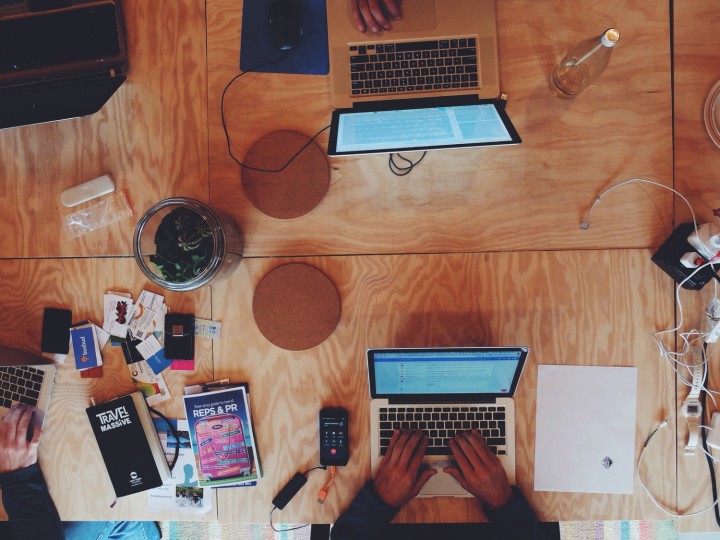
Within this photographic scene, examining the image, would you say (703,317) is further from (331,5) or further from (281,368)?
(331,5)

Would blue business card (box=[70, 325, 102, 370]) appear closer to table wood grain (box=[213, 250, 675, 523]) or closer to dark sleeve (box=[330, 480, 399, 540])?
table wood grain (box=[213, 250, 675, 523])

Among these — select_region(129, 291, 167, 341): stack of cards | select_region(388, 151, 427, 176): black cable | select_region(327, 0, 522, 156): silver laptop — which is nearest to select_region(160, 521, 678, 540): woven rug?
select_region(129, 291, 167, 341): stack of cards

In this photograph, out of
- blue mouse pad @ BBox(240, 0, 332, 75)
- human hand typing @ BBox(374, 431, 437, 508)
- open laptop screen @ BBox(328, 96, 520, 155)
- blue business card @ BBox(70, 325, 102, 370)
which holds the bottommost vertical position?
human hand typing @ BBox(374, 431, 437, 508)

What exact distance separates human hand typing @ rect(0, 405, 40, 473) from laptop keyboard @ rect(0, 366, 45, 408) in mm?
30

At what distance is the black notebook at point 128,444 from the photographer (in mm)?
1184

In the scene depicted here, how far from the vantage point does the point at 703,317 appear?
1135 millimetres

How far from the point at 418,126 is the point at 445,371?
570mm

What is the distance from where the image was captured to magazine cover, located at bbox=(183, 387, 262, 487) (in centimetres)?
117

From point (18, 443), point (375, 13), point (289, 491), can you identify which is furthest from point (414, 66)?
point (18, 443)

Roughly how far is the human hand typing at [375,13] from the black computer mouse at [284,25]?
150mm

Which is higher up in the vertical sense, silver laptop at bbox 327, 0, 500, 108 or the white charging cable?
silver laptop at bbox 327, 0, 500, 108

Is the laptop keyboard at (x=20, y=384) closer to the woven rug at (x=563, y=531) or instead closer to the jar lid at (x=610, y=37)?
the woven rug at (x=563, y=531)

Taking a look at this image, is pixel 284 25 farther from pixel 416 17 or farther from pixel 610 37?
pixel 610 37

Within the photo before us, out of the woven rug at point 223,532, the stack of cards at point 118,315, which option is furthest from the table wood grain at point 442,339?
the woven rug at point 223,532
